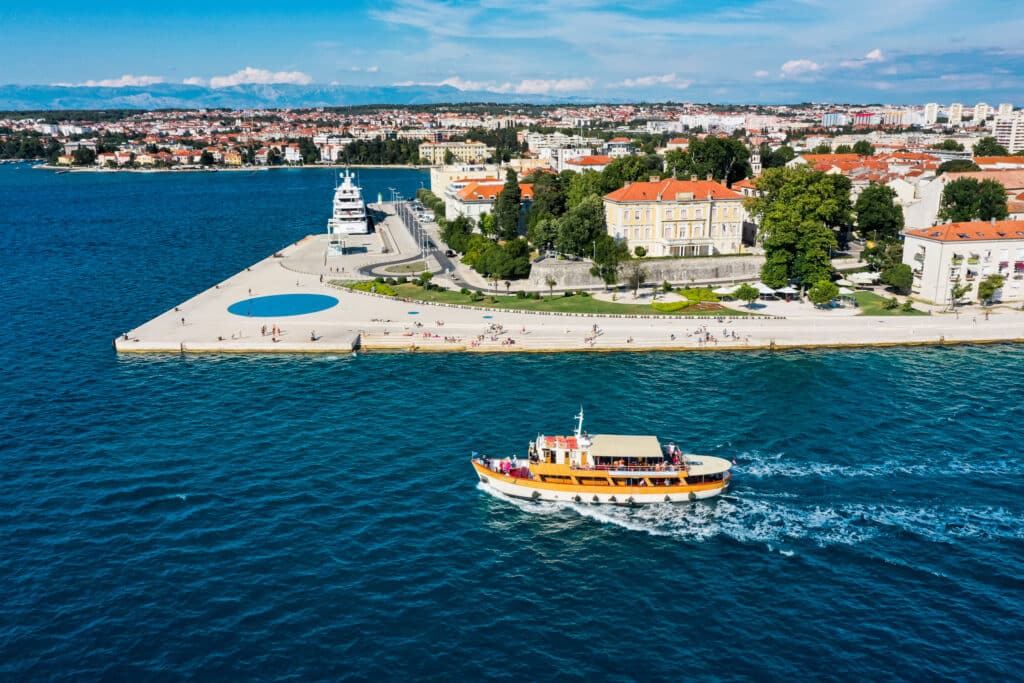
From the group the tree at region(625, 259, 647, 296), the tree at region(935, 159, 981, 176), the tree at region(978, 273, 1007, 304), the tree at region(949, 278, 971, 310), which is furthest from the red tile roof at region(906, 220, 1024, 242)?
the tree at region(935, 159, 981, 176)

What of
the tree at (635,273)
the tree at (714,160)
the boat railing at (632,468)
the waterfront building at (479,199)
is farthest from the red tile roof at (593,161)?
the boat railing at (632,468)

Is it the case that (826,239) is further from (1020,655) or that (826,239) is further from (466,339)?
(1020,655)

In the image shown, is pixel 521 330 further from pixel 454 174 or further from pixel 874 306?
pixel 454 174


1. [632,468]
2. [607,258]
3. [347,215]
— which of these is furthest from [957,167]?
[632,468]

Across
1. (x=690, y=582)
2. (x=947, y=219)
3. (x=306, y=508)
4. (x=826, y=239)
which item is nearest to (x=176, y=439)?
(x=306, y=508)

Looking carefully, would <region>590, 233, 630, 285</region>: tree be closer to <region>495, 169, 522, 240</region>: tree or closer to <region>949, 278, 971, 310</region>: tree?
<region>495, 169, 522, 240</region>: tree

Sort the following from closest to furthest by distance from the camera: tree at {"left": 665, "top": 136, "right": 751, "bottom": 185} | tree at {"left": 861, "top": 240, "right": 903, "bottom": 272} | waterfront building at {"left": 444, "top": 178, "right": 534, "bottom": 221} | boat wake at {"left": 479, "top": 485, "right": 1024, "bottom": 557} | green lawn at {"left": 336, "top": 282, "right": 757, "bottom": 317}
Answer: boat wake at {"left": 479, "top": 485, "right": 1024, "bottom": 557} < green lawn at {"left": 336, "top": 282, "right": 757, "bottom": 317} < tree at {"left": 861, "top": 240, "right": 903, "bottom": 272} < waterfront building at {"left": 444, "top": 178, "right": 534, "bottom": 221} < tree at {"left": 665, "top": 136, "right": 751, "bottom": 185}
